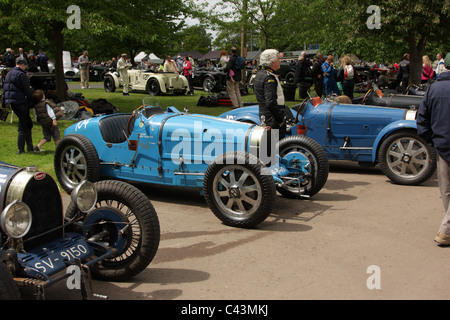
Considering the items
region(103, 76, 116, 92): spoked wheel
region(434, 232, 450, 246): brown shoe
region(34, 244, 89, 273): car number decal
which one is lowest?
region(434, 232, 450, 246): brown shoe

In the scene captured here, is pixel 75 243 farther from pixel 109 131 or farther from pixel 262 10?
pixel 262 10

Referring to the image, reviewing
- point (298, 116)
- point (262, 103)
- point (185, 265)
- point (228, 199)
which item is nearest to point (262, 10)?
point (298, 116)

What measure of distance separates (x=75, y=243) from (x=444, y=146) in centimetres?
390

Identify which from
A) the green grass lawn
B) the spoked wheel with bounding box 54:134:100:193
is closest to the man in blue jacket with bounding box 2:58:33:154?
the green grass lawn

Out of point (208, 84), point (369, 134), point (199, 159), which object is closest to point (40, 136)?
point (199, 159)

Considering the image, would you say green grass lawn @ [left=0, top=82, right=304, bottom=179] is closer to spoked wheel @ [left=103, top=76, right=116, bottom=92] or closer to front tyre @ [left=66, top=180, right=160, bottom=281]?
front tyre @ [left=66, top=180, right=160, bottom=281]

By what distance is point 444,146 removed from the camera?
17.9ft

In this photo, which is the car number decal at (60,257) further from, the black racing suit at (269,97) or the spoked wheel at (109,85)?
the spoked wheel at (109,85)

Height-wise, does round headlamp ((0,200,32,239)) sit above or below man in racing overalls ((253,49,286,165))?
below

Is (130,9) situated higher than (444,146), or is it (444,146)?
(130,9)

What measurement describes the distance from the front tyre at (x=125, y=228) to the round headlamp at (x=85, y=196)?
0.13 meters

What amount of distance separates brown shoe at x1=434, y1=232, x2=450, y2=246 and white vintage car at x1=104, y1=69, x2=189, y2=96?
53.9ft

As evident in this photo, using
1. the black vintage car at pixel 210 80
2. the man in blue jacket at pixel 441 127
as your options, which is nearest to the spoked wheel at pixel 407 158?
the man in blue jacket at pixel 441 127

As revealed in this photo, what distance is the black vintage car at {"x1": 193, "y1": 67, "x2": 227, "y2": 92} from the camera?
23.6m
